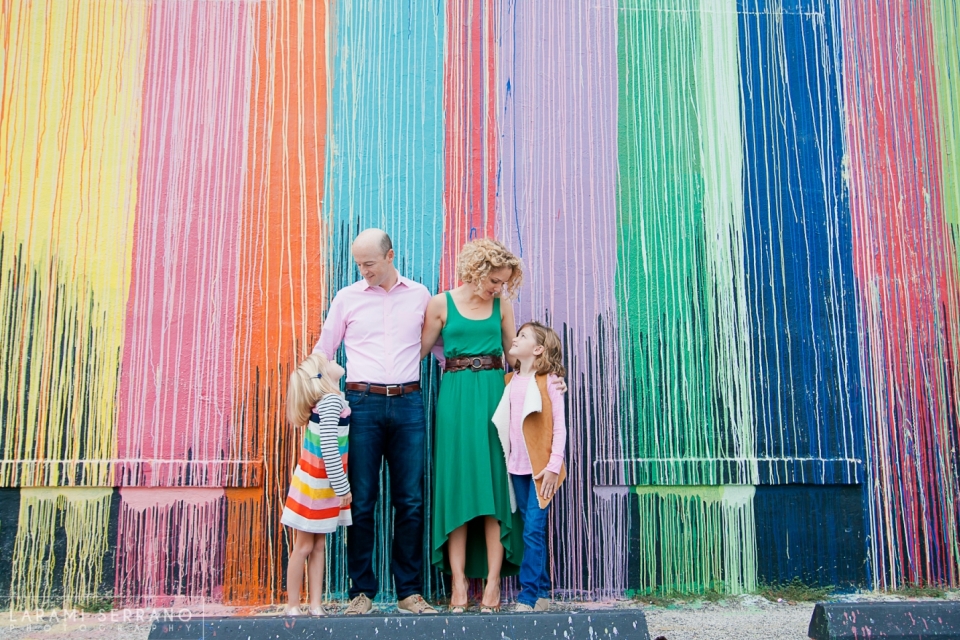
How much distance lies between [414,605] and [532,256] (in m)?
1.81

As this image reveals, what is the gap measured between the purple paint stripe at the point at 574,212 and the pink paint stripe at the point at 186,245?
1.44 metres

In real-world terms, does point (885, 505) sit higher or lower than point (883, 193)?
lower

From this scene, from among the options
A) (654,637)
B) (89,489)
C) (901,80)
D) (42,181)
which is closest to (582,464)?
(654,637)

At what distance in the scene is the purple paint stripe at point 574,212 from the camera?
12.9 feet

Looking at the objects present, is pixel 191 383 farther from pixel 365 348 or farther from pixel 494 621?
pixel 494 621

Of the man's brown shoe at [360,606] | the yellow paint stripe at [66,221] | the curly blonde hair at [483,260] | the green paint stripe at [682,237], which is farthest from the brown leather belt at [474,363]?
the yellow paint stripe at [66,221]

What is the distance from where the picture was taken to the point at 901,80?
4.25m

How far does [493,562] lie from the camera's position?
11.5 ft

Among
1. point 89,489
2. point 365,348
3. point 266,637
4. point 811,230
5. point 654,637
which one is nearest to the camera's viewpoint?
point 266,637

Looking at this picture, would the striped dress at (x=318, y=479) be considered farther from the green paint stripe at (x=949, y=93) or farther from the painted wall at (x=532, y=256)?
the green paint stripe at (x=949, y=93)

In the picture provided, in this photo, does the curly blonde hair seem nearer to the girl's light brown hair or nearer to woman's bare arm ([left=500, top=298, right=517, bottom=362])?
woman's bare arm ([left=500, top=298, right=517, bottom=362])

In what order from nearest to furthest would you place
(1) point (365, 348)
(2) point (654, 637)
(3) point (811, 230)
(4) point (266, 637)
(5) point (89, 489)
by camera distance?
(4) point (266, 637) < (2) point (654, 637) < (1) point (365, 348) < (5) point (89, 489) < (3) point (811, 230)

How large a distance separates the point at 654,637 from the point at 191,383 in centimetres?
251

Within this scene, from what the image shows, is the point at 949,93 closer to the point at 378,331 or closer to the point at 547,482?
the point at 547,482
